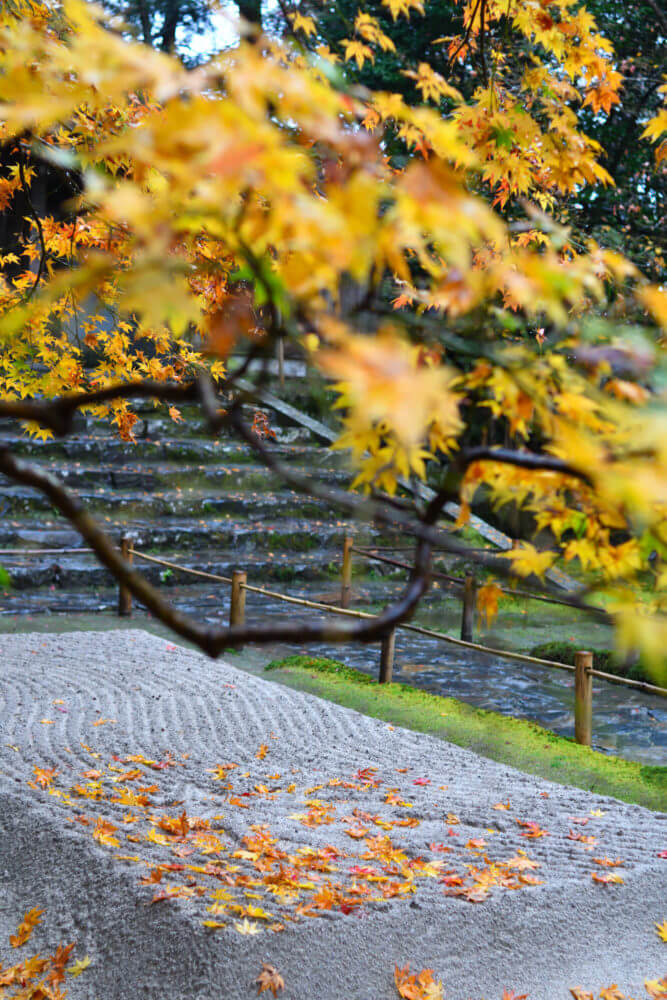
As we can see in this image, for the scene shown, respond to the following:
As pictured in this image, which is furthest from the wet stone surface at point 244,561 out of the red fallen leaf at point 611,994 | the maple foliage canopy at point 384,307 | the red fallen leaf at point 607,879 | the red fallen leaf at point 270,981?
the maple foliage canopy at point 384,307

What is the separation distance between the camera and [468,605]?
27.4ft

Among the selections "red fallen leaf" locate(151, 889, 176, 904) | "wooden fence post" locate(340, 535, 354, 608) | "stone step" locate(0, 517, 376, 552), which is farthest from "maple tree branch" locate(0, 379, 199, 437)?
"stone step" locate(0, 517, 376, 552)

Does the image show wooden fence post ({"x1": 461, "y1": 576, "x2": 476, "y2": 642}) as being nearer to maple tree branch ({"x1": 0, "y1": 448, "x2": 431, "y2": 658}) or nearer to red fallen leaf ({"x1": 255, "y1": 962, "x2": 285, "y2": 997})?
red fallen leaf ({"x1": 255, "y1": 962, "x2": 285, "y2": 997})

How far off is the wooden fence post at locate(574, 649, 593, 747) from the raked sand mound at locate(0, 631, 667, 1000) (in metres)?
0.78

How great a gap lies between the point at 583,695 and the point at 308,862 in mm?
2450

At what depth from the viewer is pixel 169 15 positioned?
16875mm

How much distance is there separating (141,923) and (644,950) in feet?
6.27

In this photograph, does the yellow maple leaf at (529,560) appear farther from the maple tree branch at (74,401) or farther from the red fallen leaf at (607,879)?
the red fallen leaf at (607,879)

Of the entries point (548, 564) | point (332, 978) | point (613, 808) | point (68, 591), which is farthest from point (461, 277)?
point (68, 591)

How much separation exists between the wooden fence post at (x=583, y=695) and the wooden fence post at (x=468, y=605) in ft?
8.47

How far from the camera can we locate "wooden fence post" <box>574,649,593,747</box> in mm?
5402

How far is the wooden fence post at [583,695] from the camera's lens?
540cm

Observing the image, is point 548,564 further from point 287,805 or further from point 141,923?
point 287,805

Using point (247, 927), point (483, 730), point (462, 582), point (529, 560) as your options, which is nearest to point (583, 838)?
point (247, 927)
